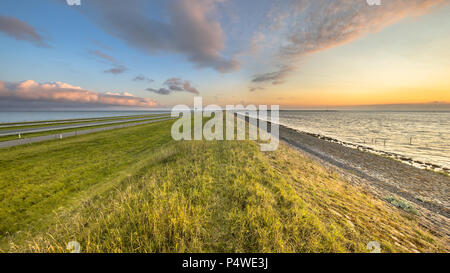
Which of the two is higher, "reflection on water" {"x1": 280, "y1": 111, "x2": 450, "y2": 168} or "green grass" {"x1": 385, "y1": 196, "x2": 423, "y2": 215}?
"reflection on water" {"x1": 280, "y1": 111, "x2": 450, "y2": 168}

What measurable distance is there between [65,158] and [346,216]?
21.6 metres

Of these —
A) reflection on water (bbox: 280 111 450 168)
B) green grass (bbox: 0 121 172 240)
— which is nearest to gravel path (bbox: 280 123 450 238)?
reflection on water (bbox: 280 111 450 168)

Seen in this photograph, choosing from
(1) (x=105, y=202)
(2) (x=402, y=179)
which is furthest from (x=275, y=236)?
(2) (x=402, y=179)

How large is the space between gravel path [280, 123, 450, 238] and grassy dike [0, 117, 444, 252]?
1.93 m

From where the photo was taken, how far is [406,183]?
12.6 m

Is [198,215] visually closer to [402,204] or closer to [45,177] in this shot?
[402,204]

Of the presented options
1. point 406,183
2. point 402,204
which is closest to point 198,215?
point 402,204

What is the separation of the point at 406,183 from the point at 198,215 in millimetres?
17880

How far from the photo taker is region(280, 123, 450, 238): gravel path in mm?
8312

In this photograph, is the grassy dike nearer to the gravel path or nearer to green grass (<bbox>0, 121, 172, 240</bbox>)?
green grass (<bbox>0, 121, 172, 240</bbox>)

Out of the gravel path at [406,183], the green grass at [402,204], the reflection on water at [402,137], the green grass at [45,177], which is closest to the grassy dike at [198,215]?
the green grass at [45,177]

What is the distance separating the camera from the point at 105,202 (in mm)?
6840

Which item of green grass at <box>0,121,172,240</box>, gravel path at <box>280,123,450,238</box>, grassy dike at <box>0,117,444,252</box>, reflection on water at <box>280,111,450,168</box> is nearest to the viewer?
grassy dike at <box>0,117,444,252</box>
